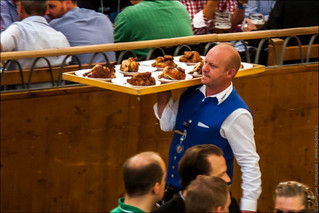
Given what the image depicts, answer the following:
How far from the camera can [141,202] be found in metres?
3.87

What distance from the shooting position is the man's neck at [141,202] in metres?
3.85

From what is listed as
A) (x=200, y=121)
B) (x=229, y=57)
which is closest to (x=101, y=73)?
(x=200, y=121)

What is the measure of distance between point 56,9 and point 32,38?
2.24ft

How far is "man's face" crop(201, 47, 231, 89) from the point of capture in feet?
15.4

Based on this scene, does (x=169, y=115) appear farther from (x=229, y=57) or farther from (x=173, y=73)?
(x=229, y=57)

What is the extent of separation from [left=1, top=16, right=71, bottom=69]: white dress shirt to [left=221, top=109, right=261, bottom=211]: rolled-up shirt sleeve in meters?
2.01

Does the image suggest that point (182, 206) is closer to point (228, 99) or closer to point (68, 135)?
point (228, 99)

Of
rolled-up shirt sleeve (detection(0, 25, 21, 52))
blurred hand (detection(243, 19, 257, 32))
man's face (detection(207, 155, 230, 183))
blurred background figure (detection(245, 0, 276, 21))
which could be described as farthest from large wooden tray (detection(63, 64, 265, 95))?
blurred background figure (detection(245, 0, 276, 21))

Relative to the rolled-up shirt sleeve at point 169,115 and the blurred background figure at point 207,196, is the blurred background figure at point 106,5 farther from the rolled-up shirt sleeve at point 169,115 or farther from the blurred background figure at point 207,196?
the blurred background figure at point 207,196

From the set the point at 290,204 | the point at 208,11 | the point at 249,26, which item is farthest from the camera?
the point at 208,11

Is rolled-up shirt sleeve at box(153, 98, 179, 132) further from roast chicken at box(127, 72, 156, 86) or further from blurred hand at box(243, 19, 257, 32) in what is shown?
blurred hand at box(243, 19, 257, 32)

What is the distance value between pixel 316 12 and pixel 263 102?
1.07m

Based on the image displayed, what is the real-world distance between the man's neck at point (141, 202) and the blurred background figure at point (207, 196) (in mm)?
241

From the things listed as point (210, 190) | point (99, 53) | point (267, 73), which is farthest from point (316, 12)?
point (210, 190)
